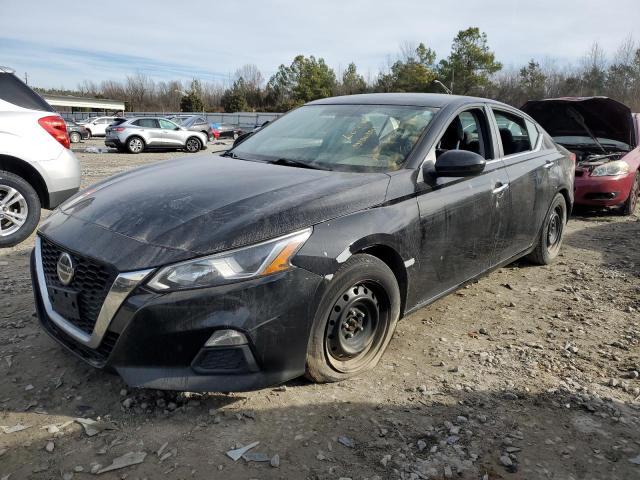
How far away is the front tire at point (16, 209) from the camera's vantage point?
5.07 metres

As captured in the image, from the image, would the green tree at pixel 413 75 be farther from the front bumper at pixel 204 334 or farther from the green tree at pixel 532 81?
the front bumper at pixel 204 334

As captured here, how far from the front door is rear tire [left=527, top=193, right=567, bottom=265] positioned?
1175mm

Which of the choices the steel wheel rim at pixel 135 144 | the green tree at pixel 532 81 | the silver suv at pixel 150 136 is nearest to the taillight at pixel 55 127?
the silver suv at pixel 150 136

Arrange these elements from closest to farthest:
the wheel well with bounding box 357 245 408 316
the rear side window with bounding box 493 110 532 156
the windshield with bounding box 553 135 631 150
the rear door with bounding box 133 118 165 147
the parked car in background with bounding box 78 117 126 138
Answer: the wheel well with bounding box 357 245 408 316
the rear side window with bounding box 493 110 532 156
the windshield with bounding box 553 135 631 150
the rear door with bounding box 133 118 165 147
the parked car in background with bounding box 78 117 126 138

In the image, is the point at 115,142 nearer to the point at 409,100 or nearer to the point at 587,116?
the point at 587,116

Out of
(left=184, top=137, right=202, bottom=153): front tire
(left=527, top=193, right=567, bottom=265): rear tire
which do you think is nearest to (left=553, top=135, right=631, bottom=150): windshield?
(left=527, top=193, right=567, bottom=265): rear tire

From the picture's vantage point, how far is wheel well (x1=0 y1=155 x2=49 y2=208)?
16.8 ft

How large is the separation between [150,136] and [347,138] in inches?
756

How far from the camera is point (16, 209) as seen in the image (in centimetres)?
522

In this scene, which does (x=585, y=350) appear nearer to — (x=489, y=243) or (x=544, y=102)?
(x=489, y=243)

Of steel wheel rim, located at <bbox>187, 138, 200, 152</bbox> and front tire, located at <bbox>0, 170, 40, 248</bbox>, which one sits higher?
steel wheel rim, located at <bbox>187, 138, 200, 152</bbox>

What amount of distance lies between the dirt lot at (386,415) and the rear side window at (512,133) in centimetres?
154

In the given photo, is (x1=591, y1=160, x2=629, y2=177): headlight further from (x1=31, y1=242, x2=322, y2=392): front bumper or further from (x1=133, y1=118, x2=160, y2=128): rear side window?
(x1=133, y1=118, x2=160, y2=128): rear side window

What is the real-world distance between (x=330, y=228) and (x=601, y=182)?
20.9 ft
